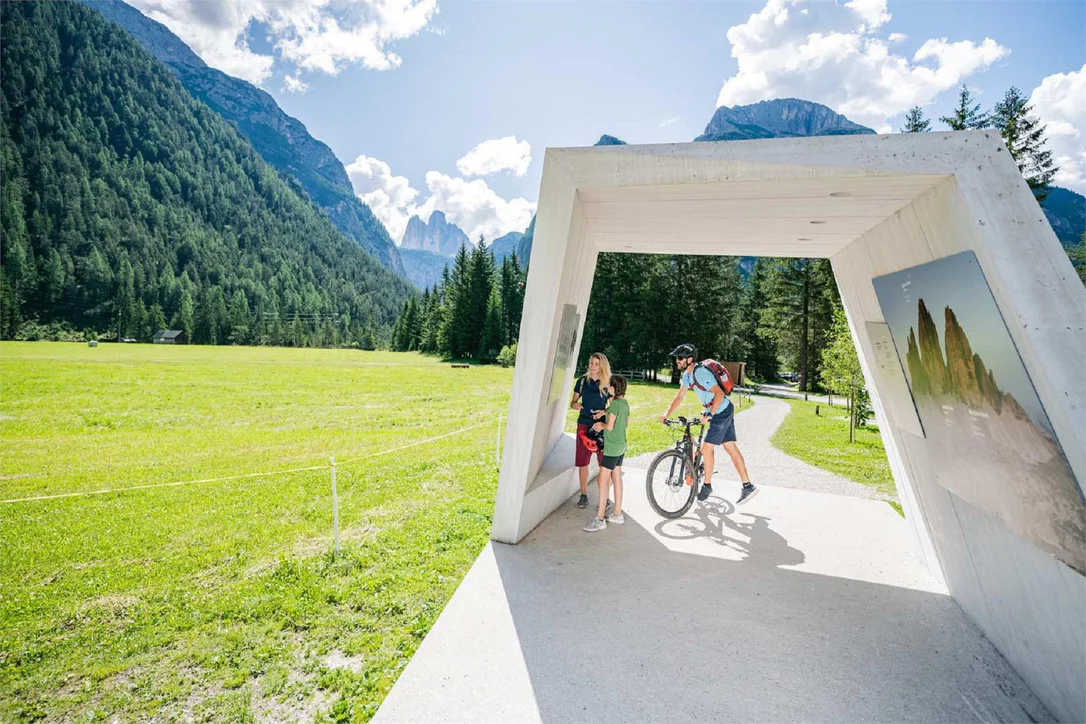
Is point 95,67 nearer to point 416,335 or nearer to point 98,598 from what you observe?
point 416,335

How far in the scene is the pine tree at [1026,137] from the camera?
2573 cm

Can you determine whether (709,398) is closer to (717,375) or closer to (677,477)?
(717,375)

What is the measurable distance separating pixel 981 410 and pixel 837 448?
33.9 feet

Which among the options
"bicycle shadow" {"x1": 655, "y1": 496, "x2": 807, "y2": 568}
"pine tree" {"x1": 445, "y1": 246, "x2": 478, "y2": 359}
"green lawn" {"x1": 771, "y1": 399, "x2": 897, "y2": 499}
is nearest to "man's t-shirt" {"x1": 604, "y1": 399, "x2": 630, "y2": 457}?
"bicycle shadow" {"x1": 655, "y1": 496, "x2": 807, "y2": 568}

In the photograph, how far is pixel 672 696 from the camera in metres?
3.10

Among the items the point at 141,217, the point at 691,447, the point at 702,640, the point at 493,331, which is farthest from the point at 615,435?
the point at 141,217

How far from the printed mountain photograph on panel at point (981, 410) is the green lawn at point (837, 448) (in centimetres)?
527

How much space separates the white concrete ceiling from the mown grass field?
158 inches

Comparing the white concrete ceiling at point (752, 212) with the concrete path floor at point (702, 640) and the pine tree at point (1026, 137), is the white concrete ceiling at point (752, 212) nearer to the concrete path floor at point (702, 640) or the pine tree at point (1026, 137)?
the concrete path floor at point (702, 640)

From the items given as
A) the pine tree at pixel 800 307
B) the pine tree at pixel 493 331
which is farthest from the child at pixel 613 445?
the pine tree at pixel 493 331

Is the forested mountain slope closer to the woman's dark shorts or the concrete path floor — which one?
the woman's dark shorts

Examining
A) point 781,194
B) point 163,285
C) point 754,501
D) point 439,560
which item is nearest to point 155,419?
point 439,560

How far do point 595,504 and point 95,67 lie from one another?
26731 centimetres

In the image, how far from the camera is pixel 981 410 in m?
2.98
